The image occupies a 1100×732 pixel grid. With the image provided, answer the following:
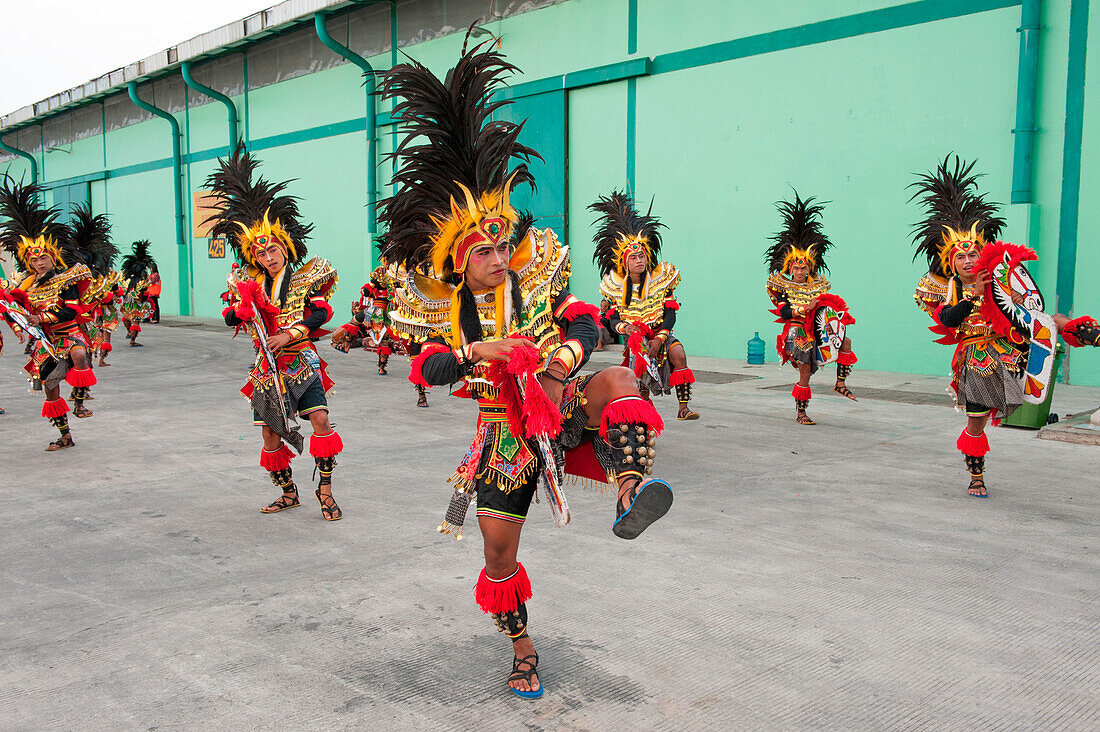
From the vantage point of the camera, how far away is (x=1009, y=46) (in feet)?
40.3

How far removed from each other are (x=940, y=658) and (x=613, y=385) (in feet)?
6.40

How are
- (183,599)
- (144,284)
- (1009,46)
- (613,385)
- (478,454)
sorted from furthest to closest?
(144,284) → (1009,46) → (183,599) → (478,454) → (613,385)

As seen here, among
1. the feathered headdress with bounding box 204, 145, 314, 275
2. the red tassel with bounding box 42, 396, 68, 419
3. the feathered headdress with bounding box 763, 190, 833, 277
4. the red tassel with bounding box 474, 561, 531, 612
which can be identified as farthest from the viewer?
the feathered headdress with bounding box 763, 190, 833, 277

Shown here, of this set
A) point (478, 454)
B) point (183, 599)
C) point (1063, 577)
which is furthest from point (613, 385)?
point (1063, 577)

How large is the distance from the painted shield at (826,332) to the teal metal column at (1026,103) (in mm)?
4419

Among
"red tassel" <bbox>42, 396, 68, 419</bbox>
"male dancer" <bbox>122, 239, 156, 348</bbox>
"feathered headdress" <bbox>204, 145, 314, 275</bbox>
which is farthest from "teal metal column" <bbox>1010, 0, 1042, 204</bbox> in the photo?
"male dancer" <bbox>122, 239, 156, 348</bbox>

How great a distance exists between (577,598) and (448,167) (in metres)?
2.28

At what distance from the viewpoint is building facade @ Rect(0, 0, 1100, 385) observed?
12031 millimetres

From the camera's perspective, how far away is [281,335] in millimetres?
5750

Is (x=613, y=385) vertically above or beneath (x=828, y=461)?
above

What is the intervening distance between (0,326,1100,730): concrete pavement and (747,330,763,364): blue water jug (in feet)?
24.0

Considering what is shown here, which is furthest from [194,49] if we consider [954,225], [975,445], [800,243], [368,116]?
[975,445]

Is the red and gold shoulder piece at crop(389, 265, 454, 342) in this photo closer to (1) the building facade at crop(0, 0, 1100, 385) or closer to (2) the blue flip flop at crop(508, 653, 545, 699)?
(2) the blue flip flop at crop(508, 653, 545, 699)

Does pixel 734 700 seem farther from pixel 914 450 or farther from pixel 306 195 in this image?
pixel 306 195
